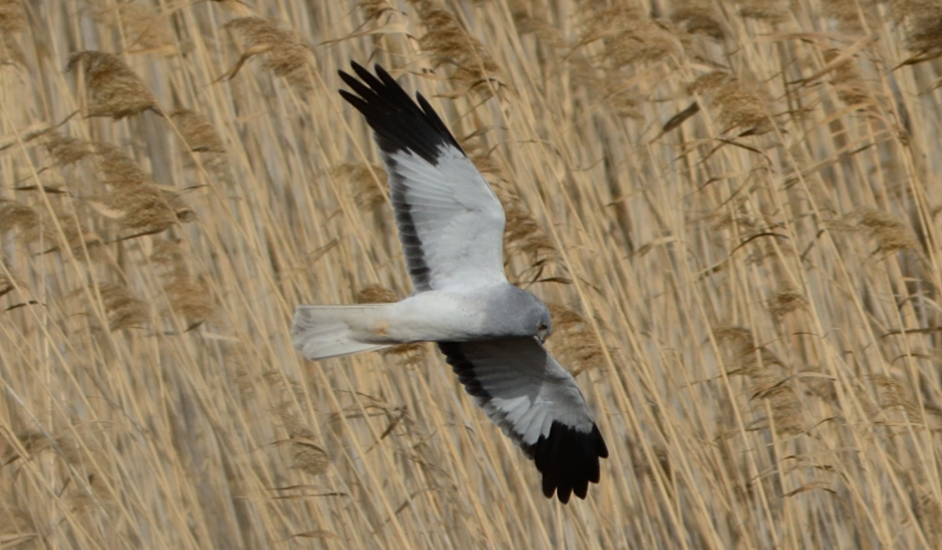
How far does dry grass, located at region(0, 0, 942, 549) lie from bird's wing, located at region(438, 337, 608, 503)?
0.34 feet

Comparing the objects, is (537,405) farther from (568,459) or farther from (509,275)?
(509,275)

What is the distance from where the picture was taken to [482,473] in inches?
131

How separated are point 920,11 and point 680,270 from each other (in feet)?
3.25

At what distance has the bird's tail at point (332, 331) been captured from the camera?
284 centimetres

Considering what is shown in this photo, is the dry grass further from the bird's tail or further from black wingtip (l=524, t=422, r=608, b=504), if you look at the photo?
the bird's tail

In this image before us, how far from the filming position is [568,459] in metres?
3.03

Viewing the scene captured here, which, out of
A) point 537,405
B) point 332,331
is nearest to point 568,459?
point 537,405

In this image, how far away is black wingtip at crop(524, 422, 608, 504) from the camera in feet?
9.95

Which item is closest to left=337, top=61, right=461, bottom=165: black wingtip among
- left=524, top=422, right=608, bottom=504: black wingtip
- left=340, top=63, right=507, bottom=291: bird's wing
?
left=340, top=63, right=507, bottom=291: bird's wing

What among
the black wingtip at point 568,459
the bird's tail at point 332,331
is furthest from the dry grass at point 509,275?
the bird's tail at point 332,331

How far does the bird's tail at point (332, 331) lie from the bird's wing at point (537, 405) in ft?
1.29

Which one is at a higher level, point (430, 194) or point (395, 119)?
point (395, 119)

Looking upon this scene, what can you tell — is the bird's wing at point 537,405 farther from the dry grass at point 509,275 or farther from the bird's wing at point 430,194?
the bird's wing at point 430,194

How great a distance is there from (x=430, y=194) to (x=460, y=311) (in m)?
0.37
